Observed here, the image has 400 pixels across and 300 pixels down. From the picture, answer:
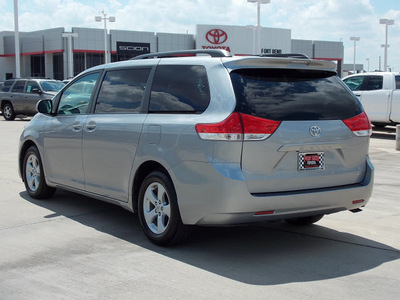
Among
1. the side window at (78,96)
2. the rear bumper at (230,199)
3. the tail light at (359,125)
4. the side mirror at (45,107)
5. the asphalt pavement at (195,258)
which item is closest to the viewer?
the asphalt pavement at (195,258)

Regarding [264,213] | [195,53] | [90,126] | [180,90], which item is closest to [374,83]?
[195,53]

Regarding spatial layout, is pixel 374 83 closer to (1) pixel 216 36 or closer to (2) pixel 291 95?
(2) pixel 291 95

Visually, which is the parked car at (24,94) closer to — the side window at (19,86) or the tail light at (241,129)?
the side window at (19,86)

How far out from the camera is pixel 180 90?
17.6ft

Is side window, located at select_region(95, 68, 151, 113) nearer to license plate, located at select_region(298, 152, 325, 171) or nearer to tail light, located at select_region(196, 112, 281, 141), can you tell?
tail light, located at select_region(196, 112, 281, 141)

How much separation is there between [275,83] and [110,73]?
2160mm

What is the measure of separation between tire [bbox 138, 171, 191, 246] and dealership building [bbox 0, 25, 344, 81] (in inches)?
2026

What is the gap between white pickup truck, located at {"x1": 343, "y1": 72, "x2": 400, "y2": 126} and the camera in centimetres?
A: 1734

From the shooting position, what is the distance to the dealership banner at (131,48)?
59.3m

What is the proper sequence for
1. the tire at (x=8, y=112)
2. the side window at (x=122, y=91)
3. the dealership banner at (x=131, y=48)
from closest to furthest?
the side window at (x=122, y=91)
the tire at (x=8, y=112)
the dealership banner at (x=131, y=48)

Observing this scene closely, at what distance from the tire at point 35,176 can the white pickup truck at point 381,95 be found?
1272cm

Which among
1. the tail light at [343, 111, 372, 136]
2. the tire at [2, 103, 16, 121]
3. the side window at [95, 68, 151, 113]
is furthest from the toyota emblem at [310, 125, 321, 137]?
the tire at [2, 103, 16, 121]

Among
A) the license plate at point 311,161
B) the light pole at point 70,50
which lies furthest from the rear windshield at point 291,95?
the light pole at point 70,50

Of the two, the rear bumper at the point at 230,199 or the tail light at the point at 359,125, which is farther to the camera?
the tail light at the point at 359,125
